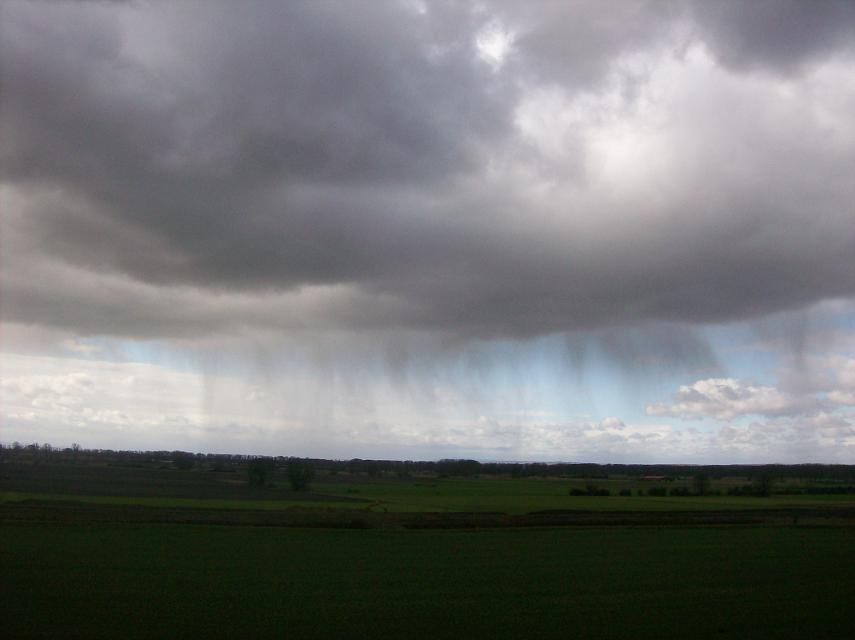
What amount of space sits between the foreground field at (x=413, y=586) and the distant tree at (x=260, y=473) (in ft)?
250

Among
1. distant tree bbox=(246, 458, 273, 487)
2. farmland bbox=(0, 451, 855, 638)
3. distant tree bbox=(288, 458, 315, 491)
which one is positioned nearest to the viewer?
farmland bbox=(0, 451, 855, 638)

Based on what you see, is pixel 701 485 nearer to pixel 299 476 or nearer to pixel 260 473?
pixel 299 476

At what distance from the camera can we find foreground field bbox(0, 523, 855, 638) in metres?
19.5

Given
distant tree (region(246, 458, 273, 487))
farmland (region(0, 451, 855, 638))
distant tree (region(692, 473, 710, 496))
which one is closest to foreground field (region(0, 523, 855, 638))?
farmland (region(0, 451, 855, 638))

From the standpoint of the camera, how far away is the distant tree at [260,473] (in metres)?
117

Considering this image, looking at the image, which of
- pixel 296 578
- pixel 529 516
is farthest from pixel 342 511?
pixel 296 578

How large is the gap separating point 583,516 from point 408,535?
79.5 feet

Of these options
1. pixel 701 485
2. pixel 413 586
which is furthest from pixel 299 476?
pixel 413 586

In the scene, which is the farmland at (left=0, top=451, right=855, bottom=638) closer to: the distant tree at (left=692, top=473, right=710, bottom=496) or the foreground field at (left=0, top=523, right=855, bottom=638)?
the foreground field at (left=0, top=523, right=855, bottom=638)

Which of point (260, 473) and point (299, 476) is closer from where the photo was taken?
point (299, 476)

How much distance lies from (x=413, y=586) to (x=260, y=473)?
322 ft

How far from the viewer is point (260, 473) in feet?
390

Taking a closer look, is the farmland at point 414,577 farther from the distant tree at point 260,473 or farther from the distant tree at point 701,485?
the distant tree at point 701,485

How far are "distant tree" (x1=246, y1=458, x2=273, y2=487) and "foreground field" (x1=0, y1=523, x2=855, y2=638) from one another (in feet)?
250
